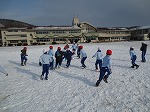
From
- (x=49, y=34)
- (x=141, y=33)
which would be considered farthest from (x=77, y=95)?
(x=141, y=33)

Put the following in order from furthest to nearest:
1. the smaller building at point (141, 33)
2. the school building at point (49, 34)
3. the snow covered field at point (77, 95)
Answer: the smaller building at point (141, 33) < the school building at point (49, 34) < the snow covered field at point (77, 95)

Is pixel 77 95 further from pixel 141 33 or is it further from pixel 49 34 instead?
pixel 141 33

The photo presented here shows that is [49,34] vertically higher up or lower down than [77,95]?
higher up

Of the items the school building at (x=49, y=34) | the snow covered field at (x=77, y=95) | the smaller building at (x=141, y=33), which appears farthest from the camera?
the smaller building at (x=141, y=33)

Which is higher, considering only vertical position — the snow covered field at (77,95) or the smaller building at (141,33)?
the smaller building at (141,33)

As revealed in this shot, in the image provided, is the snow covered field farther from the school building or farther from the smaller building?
the smaller building

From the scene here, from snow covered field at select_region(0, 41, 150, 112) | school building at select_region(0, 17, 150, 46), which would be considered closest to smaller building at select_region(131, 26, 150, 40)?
school building at select_region(0, 17, 150, 46)

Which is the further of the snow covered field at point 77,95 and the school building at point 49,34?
the school building at point 49,34

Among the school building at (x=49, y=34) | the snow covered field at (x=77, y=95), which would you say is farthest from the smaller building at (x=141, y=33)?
the snow covered field at (x=77, y=95)

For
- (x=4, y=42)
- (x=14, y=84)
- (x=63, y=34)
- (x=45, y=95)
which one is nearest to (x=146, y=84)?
(x=45, y=95)

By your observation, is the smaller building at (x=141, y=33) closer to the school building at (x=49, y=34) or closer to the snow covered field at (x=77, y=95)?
the school building at (x=49, y=34)

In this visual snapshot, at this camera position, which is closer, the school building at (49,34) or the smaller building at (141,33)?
the school building at (49,34)

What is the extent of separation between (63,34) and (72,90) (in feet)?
211

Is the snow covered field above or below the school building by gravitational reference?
below
